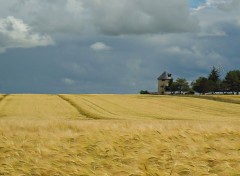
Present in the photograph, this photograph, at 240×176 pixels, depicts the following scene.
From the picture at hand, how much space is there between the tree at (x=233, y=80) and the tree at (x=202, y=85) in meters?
7.96

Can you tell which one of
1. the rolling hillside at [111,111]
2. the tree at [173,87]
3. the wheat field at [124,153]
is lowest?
the rolling hillside at [111,111]

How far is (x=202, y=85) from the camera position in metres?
162

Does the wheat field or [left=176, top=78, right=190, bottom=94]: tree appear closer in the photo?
the wheat field

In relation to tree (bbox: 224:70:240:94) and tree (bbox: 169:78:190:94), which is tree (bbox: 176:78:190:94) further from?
tree (bbox: 224:70:240:94)

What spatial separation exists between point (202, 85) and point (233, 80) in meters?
11.1

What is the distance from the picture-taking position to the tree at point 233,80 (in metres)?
161

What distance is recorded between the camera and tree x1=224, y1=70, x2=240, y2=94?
161375 mm

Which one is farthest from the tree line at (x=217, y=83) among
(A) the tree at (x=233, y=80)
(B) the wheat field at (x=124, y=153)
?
(B) the wheat field at (x=124, y=153)

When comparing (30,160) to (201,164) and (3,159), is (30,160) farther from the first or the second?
(201,164)

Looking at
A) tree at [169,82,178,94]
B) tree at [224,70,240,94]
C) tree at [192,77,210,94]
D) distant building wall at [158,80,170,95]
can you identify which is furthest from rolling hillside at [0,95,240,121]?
distant building wall at [158,80,170,95]

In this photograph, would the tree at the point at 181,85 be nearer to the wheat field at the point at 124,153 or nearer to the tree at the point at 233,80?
the tree at the point at 233,80

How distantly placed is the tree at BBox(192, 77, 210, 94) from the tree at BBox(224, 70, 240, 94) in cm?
796

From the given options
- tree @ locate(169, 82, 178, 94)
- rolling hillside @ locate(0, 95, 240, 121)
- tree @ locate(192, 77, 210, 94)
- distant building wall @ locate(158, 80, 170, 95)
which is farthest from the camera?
distant building wall @ locate(158, 80, 170, 95)

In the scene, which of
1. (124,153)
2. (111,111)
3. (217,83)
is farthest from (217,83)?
(124,153)
